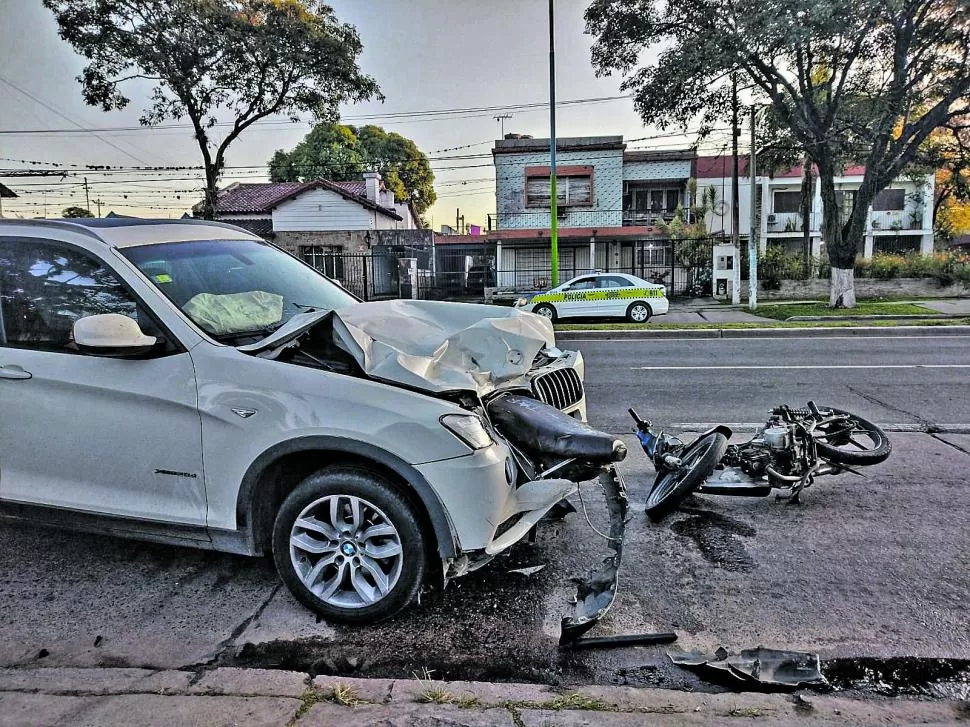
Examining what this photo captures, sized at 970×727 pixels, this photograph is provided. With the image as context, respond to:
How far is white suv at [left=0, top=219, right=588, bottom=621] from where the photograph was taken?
297 centimetres

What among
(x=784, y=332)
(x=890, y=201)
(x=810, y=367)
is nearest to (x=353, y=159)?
(x=890, y=201)

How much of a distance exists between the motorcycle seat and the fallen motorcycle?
44.3 inches

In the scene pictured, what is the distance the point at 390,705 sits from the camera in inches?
96.6

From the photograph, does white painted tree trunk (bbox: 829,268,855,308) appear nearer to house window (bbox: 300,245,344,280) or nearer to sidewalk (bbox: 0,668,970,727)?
house window (bbox: 300,245,344,280)

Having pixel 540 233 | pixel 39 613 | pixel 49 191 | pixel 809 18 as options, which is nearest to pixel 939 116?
pixel 809 18

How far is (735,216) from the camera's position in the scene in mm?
26609

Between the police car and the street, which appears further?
the police car

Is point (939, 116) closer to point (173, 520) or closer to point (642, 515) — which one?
point (642, 515)

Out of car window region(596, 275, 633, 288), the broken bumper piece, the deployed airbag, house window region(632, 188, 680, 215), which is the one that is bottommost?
the broken bumper piece

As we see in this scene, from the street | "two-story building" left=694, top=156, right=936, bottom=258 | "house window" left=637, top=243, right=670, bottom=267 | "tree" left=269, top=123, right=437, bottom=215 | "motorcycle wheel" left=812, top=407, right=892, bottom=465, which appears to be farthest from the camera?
"tree" left=269, top=123, right=437, bottom=215

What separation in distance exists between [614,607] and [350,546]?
1275 millimetres

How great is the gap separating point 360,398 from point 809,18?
1698 cm

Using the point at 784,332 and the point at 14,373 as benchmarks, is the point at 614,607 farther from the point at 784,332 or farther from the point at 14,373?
the point at 784,332

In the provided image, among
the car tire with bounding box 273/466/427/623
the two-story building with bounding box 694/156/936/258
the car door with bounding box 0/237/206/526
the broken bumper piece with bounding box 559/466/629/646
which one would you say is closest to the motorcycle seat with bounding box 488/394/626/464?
the broken bumper piece with bounding box 559/466/629/646
